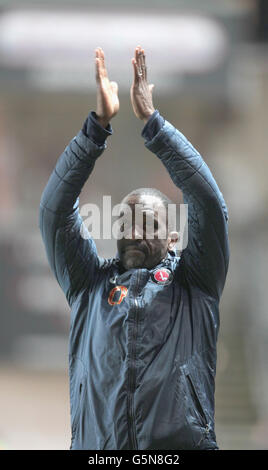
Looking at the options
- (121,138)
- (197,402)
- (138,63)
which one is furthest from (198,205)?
(121,138)

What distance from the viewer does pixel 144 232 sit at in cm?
309

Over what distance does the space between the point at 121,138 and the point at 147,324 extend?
7046mm

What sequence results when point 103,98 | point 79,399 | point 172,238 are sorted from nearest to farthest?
point 103,98
point 79,399
point 172,238

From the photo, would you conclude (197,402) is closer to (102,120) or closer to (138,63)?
(102,120)

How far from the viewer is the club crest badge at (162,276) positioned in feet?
10.1

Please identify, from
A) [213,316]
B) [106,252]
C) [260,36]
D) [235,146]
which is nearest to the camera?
[213,316]

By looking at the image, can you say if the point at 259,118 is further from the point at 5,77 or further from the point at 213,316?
the point at 213,316

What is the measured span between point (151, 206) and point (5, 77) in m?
6.35

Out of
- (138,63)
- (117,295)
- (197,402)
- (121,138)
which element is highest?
(121,138)

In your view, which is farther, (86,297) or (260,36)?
(260,36)

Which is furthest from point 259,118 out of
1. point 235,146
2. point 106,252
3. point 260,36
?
point 106,252

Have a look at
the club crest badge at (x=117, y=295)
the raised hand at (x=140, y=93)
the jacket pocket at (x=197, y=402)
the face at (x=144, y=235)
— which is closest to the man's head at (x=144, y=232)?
the face at (x=144, y=235)
